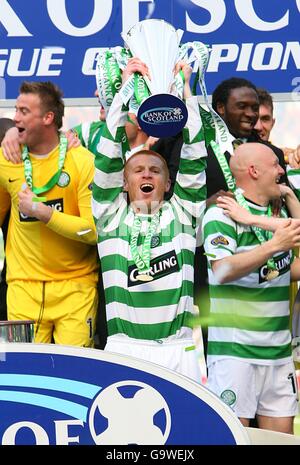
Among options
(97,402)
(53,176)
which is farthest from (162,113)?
(97,402)

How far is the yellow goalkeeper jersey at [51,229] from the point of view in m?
5.75

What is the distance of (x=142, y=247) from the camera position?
493cm

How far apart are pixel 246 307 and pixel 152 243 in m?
Answer: 0.58

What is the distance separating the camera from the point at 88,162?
19.1ft

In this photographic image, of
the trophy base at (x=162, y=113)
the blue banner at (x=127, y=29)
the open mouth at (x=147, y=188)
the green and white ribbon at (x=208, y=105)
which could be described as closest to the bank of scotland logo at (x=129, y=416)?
the trophy base at (x=162, y=113)

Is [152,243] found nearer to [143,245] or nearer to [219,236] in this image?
[143,245]

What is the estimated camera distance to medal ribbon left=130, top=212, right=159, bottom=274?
A: 491 cm

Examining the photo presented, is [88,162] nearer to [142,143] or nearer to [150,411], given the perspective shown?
[142,143]

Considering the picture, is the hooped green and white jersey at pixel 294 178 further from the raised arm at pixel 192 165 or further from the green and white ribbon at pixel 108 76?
the green and white ribbon at pixel 108 76

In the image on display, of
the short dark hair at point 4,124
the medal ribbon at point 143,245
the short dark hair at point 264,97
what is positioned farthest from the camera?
the short dark hair at point 4,124

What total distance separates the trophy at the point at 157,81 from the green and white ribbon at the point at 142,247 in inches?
18.5

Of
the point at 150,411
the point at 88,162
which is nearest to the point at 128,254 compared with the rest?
the point at 88,162
